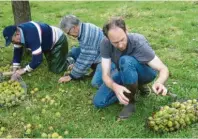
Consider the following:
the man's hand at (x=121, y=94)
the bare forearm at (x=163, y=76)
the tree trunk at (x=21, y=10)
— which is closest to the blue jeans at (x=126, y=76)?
the man's hand at (x=121, y=94)

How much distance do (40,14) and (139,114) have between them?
804 centimetres

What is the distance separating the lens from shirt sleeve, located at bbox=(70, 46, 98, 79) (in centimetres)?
623

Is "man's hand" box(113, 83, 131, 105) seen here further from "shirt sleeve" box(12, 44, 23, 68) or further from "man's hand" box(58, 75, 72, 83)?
"shirt sleeve" box(12, 44, 23, 68)

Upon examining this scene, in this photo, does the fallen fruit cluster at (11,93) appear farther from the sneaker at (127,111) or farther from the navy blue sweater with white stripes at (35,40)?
the sneaker at (127,111)

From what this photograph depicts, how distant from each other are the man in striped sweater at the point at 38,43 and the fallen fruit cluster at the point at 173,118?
2.32 m

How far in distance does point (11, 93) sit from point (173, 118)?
8.00 ft

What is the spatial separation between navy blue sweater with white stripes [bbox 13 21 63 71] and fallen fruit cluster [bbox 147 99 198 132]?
2.26 meters

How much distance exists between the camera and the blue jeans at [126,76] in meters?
5.04

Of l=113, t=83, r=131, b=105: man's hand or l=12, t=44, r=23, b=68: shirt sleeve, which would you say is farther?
l=12, t=44, r=23, b=68: shirt sleeve

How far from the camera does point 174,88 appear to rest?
6.16 meters

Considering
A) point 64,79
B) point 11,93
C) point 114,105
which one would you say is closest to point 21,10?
point 64,79

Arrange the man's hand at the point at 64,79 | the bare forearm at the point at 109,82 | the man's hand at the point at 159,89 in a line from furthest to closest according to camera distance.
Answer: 1. the man's hand at the point at 64,79
2. the bare forearm at the point at 109,82
3. the man's hand at the point at 159,89

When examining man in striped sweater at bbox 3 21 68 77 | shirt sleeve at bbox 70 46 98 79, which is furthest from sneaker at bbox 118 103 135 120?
man in striped sweater at bbox 3 21 68 77

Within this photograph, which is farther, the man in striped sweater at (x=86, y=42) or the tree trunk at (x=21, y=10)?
the tree trunk at (x=21, y=10)
